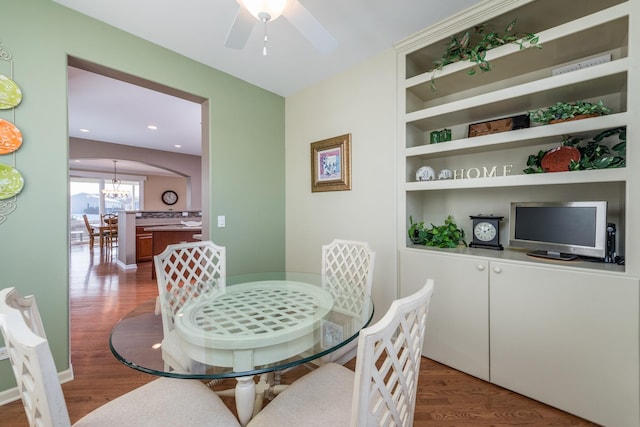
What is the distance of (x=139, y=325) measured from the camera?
133 centimetres

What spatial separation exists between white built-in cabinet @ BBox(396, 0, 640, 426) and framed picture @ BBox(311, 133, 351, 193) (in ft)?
1.85

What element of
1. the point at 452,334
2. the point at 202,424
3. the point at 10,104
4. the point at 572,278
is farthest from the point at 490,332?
the point at 10,104

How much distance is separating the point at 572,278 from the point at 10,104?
3465 millimetres

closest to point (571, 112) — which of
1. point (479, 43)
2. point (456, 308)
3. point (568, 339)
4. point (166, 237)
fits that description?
point (479, 43)

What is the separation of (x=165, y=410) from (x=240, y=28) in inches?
71.1

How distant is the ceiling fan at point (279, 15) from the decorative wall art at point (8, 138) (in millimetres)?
1392

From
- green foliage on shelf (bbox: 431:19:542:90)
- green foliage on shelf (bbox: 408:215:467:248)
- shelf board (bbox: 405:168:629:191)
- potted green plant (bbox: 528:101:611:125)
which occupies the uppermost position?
green foliage on shelf (bbox: 431:19:542:90)

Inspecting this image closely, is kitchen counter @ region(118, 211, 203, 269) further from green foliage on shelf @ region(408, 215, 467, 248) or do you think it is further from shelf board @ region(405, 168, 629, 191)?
shelf board @ region(405, 168, 629, 191)

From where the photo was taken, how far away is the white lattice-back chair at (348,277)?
1635mm

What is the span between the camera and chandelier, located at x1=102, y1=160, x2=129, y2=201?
8930mm

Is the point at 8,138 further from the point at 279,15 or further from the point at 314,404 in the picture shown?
Result: the point at 314,404

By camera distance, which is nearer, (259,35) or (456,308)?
(456,308)

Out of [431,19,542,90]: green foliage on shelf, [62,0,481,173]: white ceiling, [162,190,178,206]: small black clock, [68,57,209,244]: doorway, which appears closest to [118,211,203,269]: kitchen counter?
[68,57,209,244]: doorway

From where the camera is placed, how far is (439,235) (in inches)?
85.1
